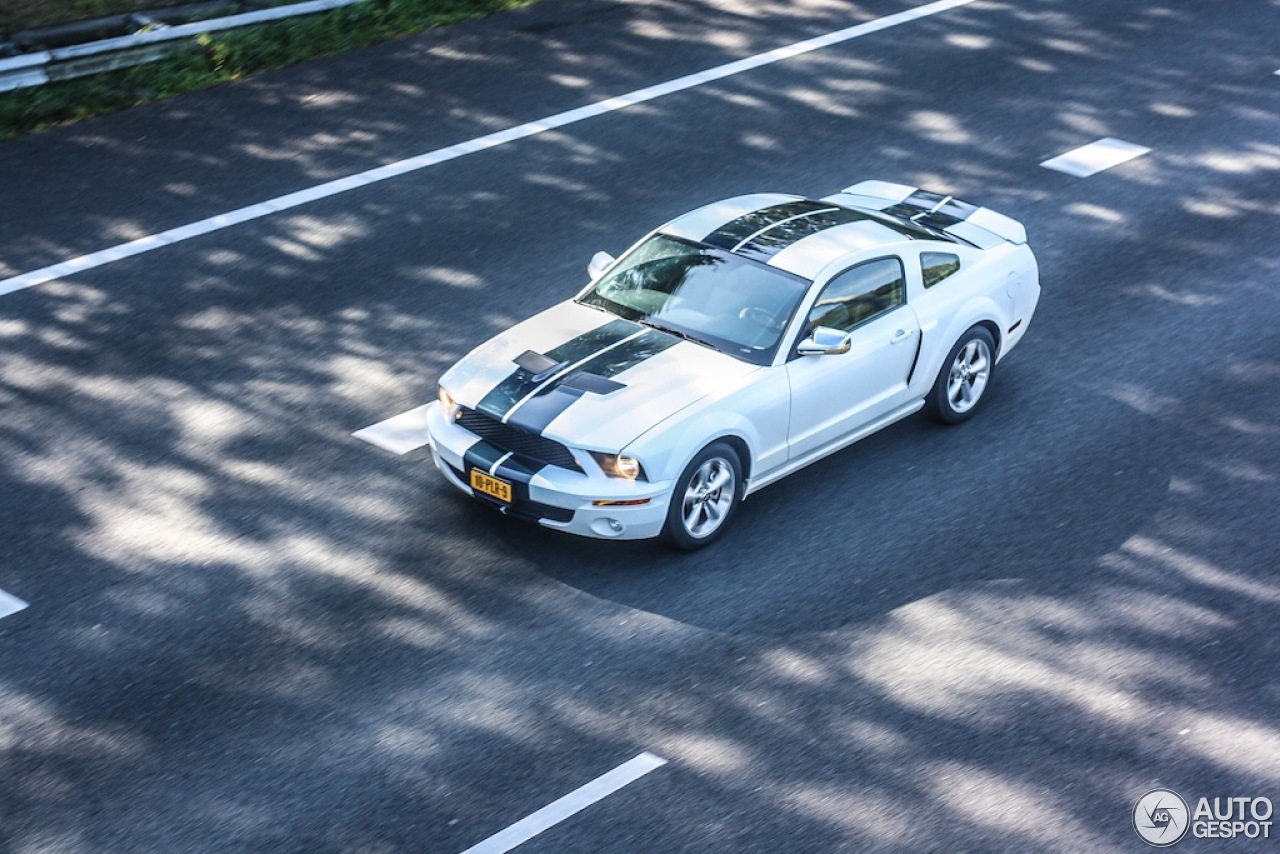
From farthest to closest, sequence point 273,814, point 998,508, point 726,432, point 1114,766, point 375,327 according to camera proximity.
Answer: point 375,327, point 998,508, point 726,432, point 1114,766, point 273,814

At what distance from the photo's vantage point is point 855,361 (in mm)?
9656

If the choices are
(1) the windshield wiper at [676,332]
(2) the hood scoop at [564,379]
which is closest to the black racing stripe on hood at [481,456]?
(2) the hood scoop at [564,379]

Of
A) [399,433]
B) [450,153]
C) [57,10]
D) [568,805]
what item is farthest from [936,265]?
[57,10]

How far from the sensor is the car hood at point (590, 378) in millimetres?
8820

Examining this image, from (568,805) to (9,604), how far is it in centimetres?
355

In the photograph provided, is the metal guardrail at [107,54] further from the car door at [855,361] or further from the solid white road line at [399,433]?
the car door at [855,361]

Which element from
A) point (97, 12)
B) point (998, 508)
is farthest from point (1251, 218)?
point (97, 12)

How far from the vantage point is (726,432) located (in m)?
8.95

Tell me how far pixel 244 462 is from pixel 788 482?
354 cm

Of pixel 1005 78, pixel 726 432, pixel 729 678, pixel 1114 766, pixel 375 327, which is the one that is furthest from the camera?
pixel 1005 78

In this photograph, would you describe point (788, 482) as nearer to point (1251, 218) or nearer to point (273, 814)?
point (273, 814)

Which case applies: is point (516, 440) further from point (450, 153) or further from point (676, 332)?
point (450, 153)

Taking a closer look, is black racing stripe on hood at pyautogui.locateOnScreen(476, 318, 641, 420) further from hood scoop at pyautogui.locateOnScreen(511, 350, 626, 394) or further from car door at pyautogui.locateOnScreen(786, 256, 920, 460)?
car door at pyautogui.locateOnScreen(786, 256, 920, 460)

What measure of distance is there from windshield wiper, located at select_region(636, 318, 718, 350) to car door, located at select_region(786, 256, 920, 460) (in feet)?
1.74
